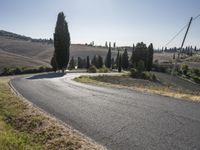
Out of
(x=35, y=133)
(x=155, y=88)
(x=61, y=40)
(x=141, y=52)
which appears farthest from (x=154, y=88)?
(x=141, y=52)

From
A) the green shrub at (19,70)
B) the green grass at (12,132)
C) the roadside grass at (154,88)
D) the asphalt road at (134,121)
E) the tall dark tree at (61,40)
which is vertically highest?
the tall dark tree at (61,40)

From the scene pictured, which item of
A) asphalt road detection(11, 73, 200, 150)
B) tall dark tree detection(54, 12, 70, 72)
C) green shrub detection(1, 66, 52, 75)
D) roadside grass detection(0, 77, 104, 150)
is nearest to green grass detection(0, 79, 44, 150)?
roadside grass detection(0, 77, 104, 150)

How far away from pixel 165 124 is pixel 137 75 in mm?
45549

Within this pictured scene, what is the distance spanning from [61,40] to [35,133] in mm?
44447

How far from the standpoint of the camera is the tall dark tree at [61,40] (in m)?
52.3

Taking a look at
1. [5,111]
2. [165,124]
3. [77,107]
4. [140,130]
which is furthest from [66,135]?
[5,111]

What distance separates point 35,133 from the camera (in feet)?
29.8

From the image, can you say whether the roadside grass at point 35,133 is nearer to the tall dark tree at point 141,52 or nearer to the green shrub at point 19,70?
the green shrub at point 19,70

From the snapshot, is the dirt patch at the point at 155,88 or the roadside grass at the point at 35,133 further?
the dirt patch at the point at 155,88

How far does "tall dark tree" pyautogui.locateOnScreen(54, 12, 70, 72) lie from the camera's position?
172 ft

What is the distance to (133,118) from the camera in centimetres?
1024

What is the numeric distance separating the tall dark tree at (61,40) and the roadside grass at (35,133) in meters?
40.7

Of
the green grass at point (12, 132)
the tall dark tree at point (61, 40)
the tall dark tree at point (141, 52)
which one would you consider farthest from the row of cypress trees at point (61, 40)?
the green grass at point (12, 132)

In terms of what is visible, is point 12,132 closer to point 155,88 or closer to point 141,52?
point 155,88
